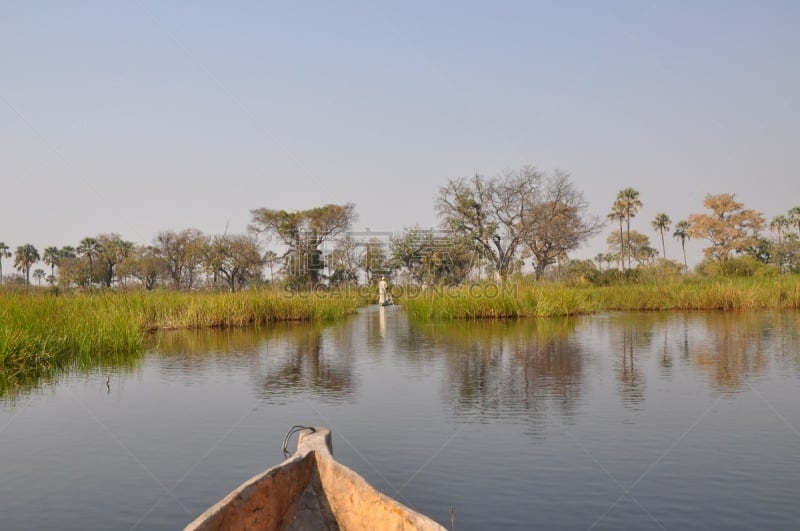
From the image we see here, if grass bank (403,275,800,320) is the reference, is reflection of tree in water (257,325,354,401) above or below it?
below

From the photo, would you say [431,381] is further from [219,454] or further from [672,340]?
[672,340]

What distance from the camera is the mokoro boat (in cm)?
376

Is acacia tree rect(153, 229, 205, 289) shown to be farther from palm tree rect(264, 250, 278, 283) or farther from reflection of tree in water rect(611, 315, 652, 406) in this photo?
reflection of tree in water rect(611, 315, 652, 406)

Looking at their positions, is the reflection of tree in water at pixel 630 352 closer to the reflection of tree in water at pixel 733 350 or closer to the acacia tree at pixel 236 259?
the reflection of tree in water at pixel 733 350

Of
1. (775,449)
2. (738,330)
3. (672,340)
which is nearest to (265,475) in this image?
(775,449)

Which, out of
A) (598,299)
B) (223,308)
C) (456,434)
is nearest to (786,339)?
(456,434)

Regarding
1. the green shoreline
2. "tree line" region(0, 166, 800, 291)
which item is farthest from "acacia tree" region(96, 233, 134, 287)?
the green shoreline

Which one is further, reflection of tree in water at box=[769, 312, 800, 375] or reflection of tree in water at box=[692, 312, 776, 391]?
reflection of tree in water at box=[769, 312, 800, 375]

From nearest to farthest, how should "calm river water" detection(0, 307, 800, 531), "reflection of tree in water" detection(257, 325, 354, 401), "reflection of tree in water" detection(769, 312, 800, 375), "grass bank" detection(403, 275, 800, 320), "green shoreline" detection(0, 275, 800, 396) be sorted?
"calm river water" detection(0, 307, 800, 531), "reflection of tree in water" detection(257, 325, 354, 401), "reflection of tree in water" detection(769, 312, 800, 375), "green shoreline" detection(0, 275, 800, 396), "grass bank" detection(403, 275, 800, 320)

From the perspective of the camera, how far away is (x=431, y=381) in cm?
1204

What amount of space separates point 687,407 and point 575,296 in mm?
20327

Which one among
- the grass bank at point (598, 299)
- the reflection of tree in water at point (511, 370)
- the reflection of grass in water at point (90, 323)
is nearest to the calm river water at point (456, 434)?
the reflection of tree in water at point (511, 370)

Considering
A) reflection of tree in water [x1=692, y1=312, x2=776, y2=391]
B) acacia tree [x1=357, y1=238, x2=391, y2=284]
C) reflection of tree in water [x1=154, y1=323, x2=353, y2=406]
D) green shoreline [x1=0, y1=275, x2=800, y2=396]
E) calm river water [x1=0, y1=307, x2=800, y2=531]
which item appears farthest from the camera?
acacia tree [x1=357, y1=238, x2=391, y2=284]

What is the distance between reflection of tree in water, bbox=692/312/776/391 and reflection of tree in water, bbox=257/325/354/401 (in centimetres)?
649
